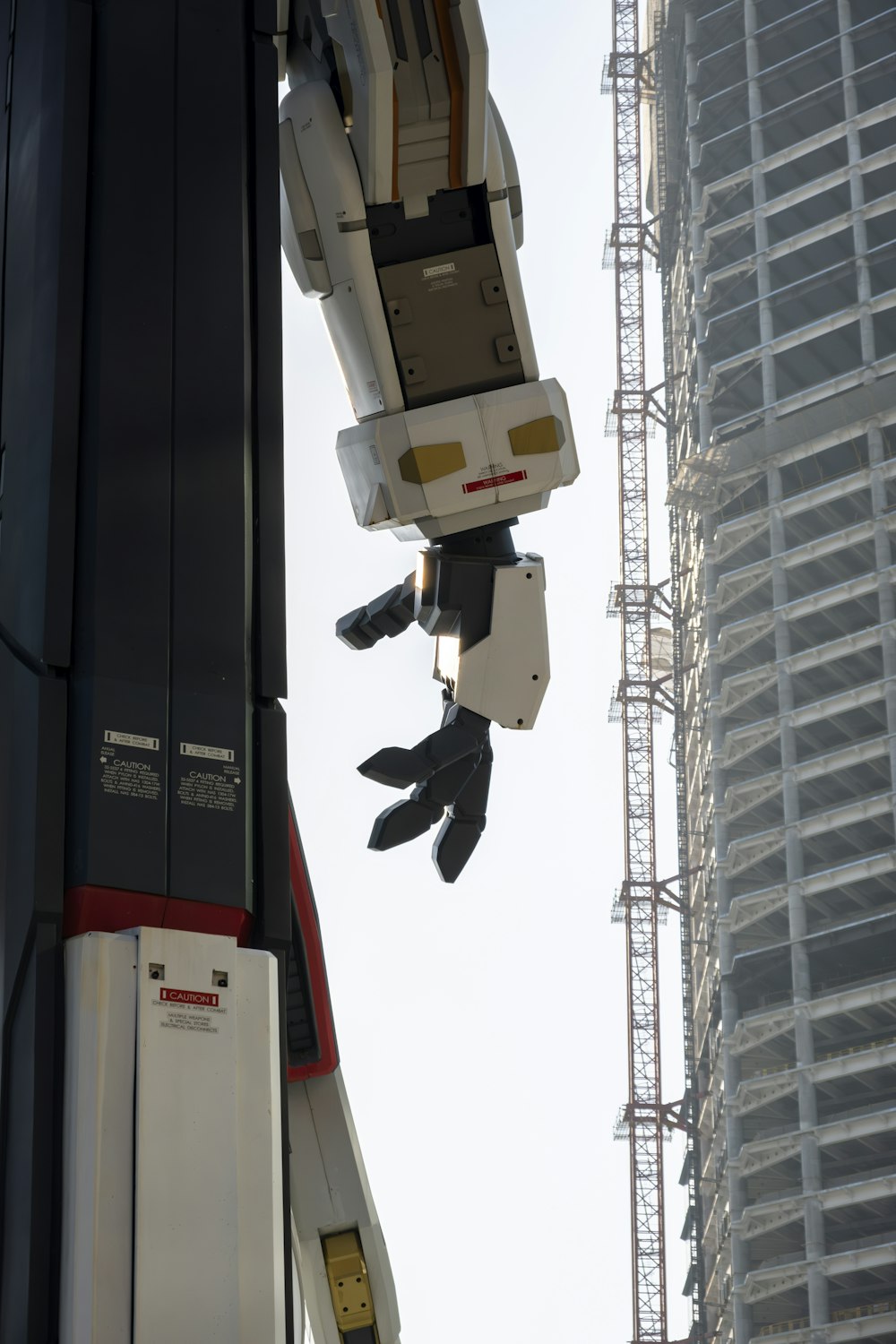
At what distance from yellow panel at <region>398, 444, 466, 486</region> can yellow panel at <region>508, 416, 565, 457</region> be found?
0.49 ft

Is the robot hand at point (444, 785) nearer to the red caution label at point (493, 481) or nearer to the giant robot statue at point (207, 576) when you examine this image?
the giant robot statue at point (207, 576)

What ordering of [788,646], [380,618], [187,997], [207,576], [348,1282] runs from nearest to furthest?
[187,997] → [207,576] → [348,1282] → [380,618] → [788,646]

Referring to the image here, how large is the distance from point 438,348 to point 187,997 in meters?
2.17

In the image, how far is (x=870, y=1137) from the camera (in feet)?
180

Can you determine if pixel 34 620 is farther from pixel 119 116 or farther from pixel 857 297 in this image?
pixel 857 297

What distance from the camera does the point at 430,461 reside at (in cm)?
483

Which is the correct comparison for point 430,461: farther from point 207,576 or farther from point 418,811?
point 207,576

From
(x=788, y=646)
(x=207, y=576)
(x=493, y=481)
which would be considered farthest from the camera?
(x=788, y=646)

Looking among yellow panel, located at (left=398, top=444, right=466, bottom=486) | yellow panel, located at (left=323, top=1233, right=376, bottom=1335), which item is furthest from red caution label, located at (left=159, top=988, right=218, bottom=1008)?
yellow panel, located at (left=398, top=444, right=466, bottom=486)

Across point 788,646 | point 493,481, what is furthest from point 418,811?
point 788,646

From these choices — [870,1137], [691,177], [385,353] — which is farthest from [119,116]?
[691,177]

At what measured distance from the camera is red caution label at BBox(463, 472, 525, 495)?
490 centimetres

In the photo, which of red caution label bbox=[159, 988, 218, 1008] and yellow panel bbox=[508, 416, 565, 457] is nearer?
red caution label bbox=[159, 988, 218, 1008]

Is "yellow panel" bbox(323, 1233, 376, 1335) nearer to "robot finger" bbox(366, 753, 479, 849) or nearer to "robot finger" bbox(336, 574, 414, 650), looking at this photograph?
"robot finger" bbox(366, 753, 479, 849)
